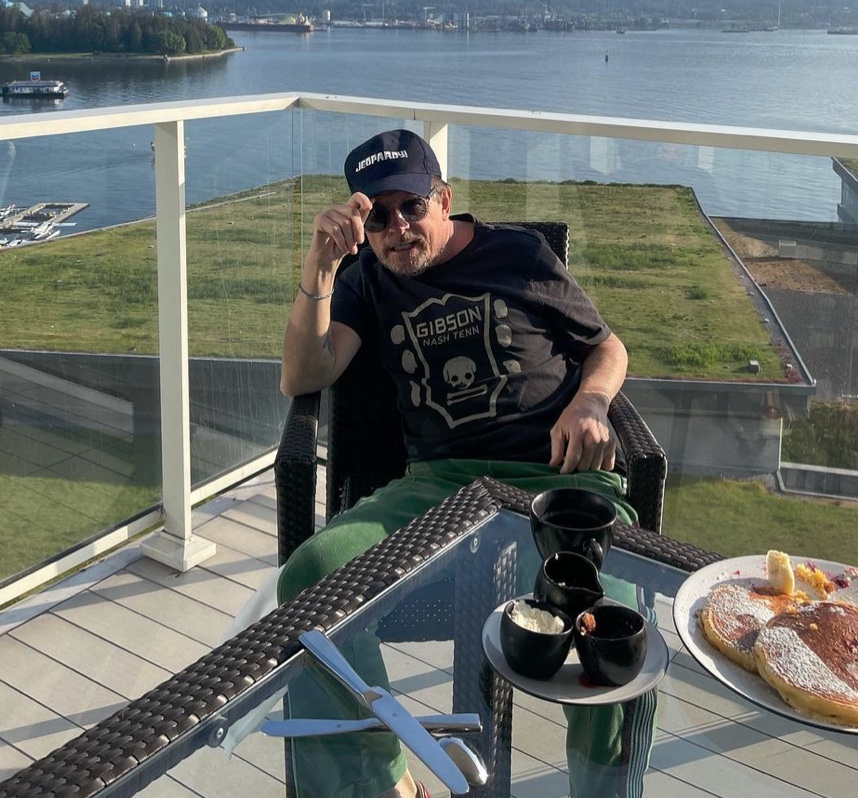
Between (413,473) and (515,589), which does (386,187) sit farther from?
(515,589)

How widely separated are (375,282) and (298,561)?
79 cm

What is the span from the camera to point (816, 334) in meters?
2.63

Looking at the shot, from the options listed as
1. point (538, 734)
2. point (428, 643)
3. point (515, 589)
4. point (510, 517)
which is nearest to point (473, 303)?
point (510, 517)

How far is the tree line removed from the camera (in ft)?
20.5

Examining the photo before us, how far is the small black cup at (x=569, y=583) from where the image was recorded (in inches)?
48.0

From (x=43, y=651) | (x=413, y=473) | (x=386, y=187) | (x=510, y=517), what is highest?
(x=386, y=187)

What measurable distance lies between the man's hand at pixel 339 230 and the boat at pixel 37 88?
268 centimetres

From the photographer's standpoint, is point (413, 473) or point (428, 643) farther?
point (413, 473)

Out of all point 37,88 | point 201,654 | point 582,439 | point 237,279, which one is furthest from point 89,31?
point 582,439

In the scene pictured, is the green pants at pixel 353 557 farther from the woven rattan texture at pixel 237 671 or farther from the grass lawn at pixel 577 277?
the grass lawn at pixel 577 277

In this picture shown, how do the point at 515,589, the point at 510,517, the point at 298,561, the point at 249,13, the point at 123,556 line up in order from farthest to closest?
the point at 249,13 → the point at 123,556 → the point at 298,561 → the point at 510,517 → the point at 515,589

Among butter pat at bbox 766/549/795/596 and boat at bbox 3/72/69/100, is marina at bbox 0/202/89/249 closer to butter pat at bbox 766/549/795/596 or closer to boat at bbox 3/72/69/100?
butter pat at bbox 766/549/795/596

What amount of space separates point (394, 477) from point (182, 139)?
3.62 feet

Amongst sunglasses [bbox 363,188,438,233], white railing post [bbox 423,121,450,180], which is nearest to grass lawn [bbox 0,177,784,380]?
white railing post [bbox 423,121,450,180]
